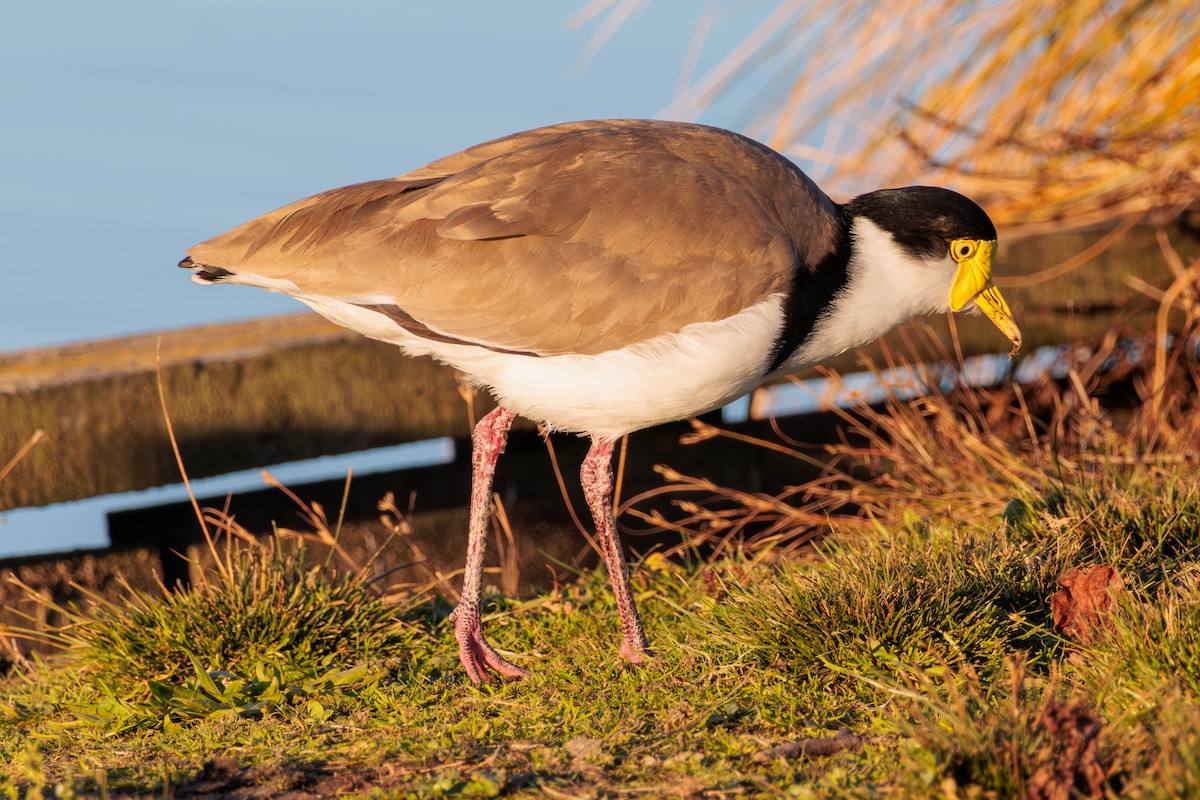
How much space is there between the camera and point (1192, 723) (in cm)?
266

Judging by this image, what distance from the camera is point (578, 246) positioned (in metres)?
3.90

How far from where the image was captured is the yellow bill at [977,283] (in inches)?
165

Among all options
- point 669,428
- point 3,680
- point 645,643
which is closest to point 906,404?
point 669,428

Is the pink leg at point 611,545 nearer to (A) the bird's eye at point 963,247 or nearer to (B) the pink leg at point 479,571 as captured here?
(B) the pink leg at point 479,571

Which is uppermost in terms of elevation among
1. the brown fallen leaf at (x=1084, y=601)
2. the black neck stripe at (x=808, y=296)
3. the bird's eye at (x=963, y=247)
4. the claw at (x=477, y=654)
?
the bird's eye at (x=963, y=247)

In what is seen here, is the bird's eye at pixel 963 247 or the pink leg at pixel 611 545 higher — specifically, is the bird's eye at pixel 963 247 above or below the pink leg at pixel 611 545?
above

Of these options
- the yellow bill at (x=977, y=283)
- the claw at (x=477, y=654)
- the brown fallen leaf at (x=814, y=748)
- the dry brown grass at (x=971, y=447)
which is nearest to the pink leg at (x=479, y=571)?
the claw at (x=477, y=654)

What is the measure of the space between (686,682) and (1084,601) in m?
1.10

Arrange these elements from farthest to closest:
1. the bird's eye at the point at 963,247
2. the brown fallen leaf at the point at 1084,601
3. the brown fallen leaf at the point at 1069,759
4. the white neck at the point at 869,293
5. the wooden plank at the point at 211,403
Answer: the wooden plank at the point at 211,403 < the bird's eye at the point at 963,247 < the white neck at the point at 869,293 < the brown fallen leaf at the point at 1084,601 < the brown fallen leaf at the point at 1069,759

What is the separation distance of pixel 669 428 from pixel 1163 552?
2.28 m

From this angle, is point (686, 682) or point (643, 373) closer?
point (686, 682)

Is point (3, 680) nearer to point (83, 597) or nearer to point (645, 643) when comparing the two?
point (83, 597)

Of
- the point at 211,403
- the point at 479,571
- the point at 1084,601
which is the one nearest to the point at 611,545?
the point at 479,571

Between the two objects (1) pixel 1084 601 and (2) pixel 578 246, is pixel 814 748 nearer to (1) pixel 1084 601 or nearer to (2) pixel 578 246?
(1) pixel 1084 601
